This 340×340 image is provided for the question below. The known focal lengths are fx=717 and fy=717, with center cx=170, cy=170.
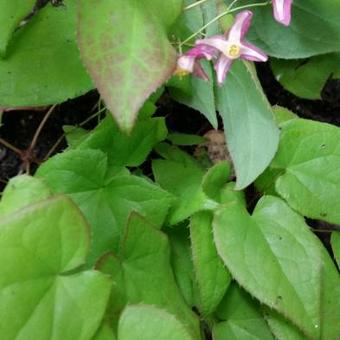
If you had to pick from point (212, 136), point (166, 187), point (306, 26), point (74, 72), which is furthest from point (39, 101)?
point (306, 26)

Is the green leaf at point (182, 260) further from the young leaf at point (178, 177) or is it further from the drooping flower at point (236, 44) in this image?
the drooping flower at point (236, 44)

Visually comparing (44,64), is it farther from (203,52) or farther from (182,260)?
(182,260)

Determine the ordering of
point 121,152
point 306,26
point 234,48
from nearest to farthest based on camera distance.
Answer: point 234,48 < point 121,152 < point 306,26

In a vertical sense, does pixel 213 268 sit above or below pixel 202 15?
below

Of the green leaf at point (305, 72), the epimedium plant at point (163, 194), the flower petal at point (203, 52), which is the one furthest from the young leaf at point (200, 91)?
the green leaf at point (305, 72)

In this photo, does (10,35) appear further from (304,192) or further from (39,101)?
(304,192)

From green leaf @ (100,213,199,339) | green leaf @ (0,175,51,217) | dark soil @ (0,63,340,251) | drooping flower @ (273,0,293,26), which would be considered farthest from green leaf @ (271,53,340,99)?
green leaf @ (0,175,51,217)

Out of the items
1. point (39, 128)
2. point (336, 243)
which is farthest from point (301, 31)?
point (39, 128)
